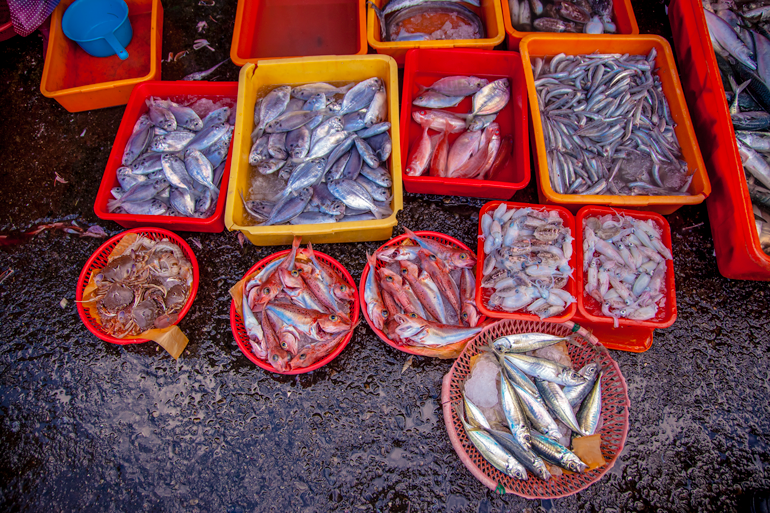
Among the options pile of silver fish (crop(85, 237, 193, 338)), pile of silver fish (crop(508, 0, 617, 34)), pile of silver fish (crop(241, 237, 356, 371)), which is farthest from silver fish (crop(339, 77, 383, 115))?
pile of silver fish (crop(85, 237, 193, 338))

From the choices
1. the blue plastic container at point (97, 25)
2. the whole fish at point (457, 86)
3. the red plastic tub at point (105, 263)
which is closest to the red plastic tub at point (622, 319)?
the whole fish at point (457, 86)

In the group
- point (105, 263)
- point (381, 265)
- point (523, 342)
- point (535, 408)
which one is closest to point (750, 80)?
point (523, 342)

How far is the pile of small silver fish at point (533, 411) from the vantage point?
221cm

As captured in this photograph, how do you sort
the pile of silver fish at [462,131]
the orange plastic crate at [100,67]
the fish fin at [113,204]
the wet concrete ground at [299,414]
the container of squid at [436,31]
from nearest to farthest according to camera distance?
1. the wet concrete ground at [299,414]
2. the fish fin at [113,204]
3. the pile of silver fish at [462,131]
4. the container of squid at [436,31]
5. the orange plastic crate at [100,67]

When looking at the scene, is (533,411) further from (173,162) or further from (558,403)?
(173,162)

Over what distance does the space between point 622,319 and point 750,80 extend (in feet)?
7.47

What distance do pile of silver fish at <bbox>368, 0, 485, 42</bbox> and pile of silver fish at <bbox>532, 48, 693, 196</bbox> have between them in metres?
0.71

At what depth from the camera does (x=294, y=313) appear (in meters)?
2.47

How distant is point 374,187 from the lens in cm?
272

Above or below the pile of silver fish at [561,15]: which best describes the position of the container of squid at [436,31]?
below

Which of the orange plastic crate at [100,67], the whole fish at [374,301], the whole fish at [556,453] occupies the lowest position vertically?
the whole fish at [556,453]

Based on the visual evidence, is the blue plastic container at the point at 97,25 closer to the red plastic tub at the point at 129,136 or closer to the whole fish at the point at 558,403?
the red plastic tub at the point at 129,136

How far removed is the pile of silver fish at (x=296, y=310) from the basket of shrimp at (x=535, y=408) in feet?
2.60

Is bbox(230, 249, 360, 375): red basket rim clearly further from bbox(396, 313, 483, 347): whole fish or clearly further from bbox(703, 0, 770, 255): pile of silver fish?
bbox(703, 0, 770, 255): pile of silver fish
